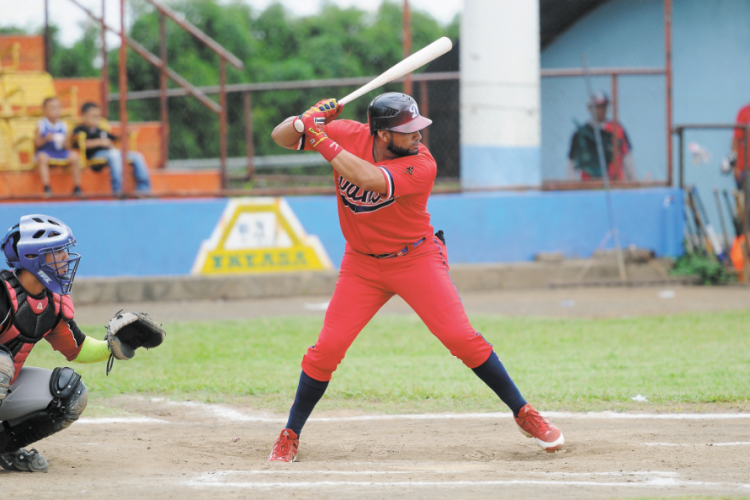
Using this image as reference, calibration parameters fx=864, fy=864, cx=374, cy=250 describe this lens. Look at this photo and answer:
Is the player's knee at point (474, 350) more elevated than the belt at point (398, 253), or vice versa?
the belt at point (398, 253)

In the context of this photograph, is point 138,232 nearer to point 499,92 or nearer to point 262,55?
point 499,92

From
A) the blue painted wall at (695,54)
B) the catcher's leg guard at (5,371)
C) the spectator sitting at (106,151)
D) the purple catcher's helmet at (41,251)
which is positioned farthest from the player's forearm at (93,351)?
the blue painted wall at (695,54)

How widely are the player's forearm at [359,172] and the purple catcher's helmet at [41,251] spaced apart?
134 cm

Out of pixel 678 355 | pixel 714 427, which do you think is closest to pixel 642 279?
pixel 678 355

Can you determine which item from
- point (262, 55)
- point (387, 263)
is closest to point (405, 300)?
point (387, 263)

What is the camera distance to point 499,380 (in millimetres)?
4629

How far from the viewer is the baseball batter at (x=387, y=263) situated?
450 cm

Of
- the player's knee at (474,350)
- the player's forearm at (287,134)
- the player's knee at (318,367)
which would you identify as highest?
the player's forearm at (287,134)

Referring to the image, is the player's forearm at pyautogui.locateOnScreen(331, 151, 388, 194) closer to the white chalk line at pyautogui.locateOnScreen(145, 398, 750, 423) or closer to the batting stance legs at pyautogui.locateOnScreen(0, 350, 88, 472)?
the batting stance legs at pyautogui.locateOnScreen(0, 350, 88, 472)

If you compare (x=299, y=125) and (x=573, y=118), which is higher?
(x=573, y=118)

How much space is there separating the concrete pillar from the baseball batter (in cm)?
688

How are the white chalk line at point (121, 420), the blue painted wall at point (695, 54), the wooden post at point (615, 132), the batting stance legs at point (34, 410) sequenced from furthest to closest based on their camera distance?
the blue painted wall at point (695, 54) → the wooden post at point (615, 132) → the white chalk line at point (121, 420) → the batting stance legs at point (34, 410)

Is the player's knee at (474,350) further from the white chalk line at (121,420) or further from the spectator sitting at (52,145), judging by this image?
the spectator sitting at (52,145)

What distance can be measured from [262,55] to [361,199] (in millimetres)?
28818
